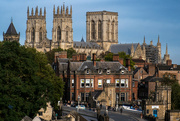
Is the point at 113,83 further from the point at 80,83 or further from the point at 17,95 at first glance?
the point at 17,95

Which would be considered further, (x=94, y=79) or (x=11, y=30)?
(x=11, y=30)

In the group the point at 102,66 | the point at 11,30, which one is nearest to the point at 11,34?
the point at 11,30

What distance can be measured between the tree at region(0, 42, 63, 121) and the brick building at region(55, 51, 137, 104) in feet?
100

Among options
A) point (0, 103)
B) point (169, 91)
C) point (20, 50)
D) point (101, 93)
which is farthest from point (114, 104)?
point (0, 103)

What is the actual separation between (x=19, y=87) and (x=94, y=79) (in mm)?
36921

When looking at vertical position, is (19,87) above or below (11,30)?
below

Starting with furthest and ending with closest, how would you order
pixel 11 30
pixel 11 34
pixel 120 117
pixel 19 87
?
1. pixel 11 30
2. pixel 11 34
3. pixel 120 117
4. pixel 19 87

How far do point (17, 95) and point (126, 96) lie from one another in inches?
1547

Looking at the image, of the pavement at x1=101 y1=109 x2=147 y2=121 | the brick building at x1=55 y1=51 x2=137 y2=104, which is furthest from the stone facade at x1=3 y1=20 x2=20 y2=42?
the pavement at x1=101 y1=109 x2=147 y2=121

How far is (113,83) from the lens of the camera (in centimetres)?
8638

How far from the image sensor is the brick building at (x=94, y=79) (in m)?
89.2

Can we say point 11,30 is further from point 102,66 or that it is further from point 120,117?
point 120,117

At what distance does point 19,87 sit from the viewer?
5328 cm

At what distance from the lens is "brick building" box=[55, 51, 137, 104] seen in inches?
3511
